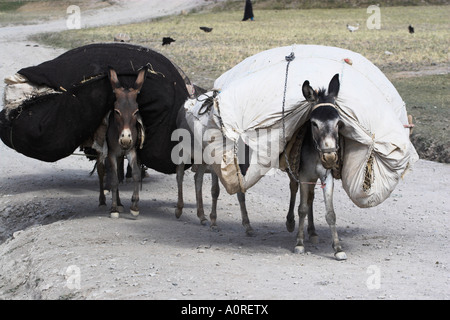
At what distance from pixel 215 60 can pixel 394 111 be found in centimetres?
2010

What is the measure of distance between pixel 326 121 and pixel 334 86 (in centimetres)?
53

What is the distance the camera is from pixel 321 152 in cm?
929

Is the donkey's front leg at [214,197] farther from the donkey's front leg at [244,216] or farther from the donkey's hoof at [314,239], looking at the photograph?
the donkey's hoof at [314,239]

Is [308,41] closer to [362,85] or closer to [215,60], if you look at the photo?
[215,60]

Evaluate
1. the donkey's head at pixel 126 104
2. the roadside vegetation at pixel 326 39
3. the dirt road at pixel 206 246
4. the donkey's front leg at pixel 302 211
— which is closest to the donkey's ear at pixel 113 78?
the donkey's head at pixel 126 104

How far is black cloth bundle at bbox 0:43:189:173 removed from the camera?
12.1 metres

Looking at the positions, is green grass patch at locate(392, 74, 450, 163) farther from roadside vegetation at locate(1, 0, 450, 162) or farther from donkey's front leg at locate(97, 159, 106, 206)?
donkey's front leg at locate(97, 159, 106, 206)

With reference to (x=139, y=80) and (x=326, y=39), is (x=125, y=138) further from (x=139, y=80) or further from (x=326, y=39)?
(x=326, y=39)

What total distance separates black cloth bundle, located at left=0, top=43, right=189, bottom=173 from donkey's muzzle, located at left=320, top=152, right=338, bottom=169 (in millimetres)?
3765

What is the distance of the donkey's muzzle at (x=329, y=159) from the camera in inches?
361

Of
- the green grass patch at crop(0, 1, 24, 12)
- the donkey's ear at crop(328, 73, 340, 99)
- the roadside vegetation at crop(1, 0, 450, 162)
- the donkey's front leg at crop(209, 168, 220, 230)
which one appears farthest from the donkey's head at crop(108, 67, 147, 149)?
the green grass patch at crop(0, 1, 24, 12)

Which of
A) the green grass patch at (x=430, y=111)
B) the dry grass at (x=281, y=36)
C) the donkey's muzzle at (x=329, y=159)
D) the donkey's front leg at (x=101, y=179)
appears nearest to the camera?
the donkey's muzzle at (x=329, y=159)

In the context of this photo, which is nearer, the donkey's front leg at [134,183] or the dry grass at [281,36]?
the donkey's front leg at [134,183]

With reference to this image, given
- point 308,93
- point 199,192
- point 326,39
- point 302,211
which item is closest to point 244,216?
point 199,192
